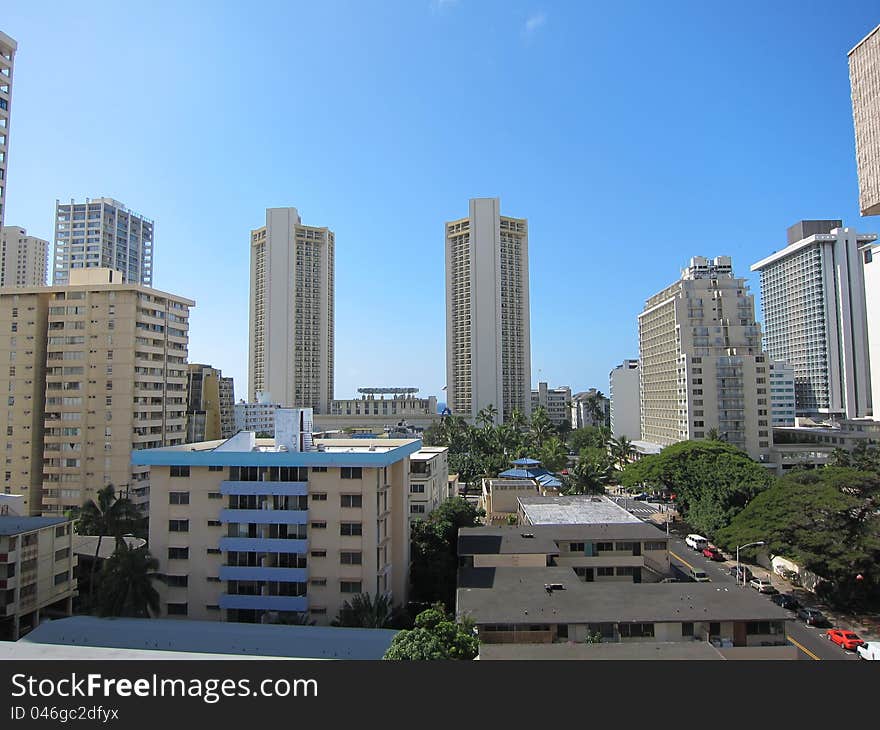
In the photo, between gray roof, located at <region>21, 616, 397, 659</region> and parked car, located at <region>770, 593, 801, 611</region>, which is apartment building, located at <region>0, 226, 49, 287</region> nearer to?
gray roof, located at <region>21, 616, 397, 659</region>

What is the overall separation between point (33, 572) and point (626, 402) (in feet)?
325

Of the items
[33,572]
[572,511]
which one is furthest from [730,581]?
[33,572]

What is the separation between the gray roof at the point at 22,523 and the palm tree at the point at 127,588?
18.3ft

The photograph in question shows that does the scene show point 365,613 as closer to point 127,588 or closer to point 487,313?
point 127,588

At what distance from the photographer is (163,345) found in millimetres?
56125

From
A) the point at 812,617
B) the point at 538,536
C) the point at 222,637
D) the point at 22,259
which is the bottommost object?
the point at 812,617

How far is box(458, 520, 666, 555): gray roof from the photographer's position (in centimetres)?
3256

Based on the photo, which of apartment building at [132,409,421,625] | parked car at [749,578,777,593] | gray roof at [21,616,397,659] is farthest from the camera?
parked car at [749,578,777,593]

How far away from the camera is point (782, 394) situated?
110 m

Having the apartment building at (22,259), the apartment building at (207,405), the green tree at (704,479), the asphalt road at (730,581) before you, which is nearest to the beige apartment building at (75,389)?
the apartment building at (207,405)

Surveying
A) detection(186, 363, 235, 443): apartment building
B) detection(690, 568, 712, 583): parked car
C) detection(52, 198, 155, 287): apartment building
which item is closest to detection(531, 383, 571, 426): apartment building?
detection(186, 363, 235, 443): apartment building

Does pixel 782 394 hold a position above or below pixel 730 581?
above

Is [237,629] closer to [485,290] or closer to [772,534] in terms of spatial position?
[772,534]

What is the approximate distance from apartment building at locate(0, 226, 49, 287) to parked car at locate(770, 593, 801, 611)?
13801 cm
